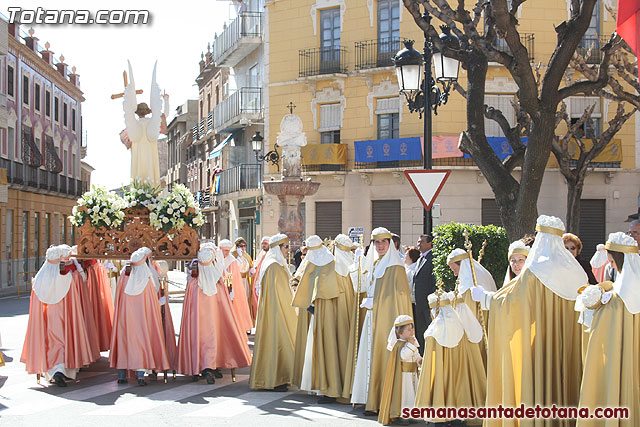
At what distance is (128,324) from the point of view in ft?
35.6

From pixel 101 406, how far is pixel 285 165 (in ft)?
40.7

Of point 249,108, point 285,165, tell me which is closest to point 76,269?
point 285,165

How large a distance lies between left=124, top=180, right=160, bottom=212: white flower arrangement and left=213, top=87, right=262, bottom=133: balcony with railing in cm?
2045

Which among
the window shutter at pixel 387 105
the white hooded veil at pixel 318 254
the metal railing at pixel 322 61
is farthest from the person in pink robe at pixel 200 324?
the metal railing at pixel 322 61

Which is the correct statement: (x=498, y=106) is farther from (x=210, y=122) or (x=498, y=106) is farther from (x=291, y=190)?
(x=210, y=122)

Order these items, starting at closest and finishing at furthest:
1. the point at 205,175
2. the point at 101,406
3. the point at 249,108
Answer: the point at 101,406
the point at 249,108
the point at 205,175

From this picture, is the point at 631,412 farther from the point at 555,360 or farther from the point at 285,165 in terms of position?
the point at 285,165

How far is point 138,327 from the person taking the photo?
35.5 ft

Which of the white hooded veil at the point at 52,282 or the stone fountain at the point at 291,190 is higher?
the stone fountain at the point at 291,190

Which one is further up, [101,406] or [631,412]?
[631,412]

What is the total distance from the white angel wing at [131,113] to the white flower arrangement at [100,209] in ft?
4.65

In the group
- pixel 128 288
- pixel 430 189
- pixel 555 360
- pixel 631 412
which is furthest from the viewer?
pixel 128 288

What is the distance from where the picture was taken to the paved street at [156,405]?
8586mm

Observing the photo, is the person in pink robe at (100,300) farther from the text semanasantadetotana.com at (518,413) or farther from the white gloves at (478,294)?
the white gloves at (478,294)
